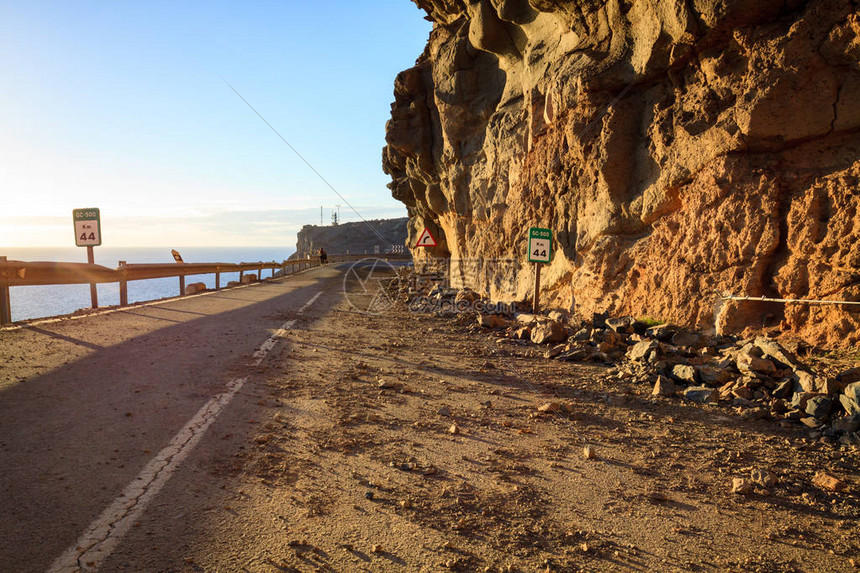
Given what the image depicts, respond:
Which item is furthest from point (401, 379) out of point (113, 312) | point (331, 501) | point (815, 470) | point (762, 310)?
point (113, 312)

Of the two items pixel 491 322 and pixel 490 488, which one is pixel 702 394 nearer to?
pixel 490 488

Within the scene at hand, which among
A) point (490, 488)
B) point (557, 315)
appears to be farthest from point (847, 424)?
point (557, 315)

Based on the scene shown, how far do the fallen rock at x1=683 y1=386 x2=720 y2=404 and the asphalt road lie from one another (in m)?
5.10

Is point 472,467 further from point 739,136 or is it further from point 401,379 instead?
point 739,136

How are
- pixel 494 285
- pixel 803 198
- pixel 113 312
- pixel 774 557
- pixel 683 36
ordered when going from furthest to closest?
pixel 494 285, pixel 113 312, pixel 683 36, pixel 803 198, pixel 774 557

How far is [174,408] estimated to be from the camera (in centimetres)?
505

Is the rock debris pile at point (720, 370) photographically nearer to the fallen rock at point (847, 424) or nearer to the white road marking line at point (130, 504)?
the fallen rock at point (847, 424)

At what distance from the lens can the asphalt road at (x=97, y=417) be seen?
9.46 ft

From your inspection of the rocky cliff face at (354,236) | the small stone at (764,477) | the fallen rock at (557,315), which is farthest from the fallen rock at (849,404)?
the rocky cliff face at (354,236)

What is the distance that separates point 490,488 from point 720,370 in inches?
167

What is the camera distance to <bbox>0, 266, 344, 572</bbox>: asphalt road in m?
2.88

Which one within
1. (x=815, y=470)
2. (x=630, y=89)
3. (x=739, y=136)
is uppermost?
(x=630, y=89)

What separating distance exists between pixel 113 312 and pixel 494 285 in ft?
37.6

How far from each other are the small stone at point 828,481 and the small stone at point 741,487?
617 mm
